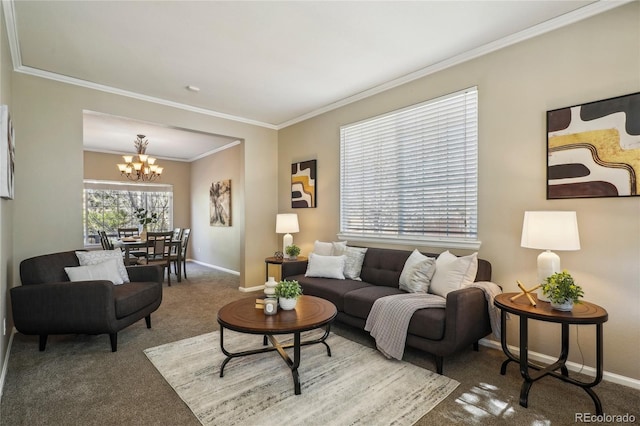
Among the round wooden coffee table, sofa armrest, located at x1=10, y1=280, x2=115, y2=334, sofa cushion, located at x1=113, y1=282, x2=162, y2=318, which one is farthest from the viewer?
sofa cushion, located at x1=113, y1=282, x2=162, y2=318

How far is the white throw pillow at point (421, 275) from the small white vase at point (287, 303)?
1.21 metres

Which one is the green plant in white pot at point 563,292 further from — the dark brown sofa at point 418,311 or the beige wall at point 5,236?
the beige wall at point 5,236

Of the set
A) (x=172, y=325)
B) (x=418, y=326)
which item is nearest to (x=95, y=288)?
(x=172, y=325)

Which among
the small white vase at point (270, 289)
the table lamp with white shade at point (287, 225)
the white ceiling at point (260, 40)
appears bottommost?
the small white vase at point (270, 289)

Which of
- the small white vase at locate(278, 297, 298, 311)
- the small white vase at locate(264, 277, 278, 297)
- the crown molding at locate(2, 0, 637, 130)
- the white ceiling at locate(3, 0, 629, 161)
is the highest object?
the white ceiling at locate(3, 0, 629, 161)

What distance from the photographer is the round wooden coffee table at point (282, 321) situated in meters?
2.21

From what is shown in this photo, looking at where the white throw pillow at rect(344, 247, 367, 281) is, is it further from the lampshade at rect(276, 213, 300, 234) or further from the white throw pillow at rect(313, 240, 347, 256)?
the lampshade at rect(276, 213, 300, 234)

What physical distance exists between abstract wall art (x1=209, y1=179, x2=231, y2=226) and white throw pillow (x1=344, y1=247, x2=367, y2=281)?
149 inches

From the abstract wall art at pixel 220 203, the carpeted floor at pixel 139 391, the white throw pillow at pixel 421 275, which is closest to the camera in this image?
the carpeted floor at pixel 139 391

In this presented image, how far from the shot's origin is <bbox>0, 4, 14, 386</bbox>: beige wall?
2406 mm

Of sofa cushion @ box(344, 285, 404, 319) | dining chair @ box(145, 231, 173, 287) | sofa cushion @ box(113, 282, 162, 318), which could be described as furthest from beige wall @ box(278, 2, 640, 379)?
dining chair @ box(145, 231, 173, 287)

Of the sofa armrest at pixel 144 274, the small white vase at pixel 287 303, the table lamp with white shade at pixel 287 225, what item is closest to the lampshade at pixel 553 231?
the small white vase at pixel 287 303

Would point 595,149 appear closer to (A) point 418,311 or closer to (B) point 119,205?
(A) point 418,311

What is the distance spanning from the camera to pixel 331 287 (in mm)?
3449
